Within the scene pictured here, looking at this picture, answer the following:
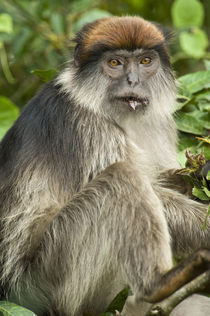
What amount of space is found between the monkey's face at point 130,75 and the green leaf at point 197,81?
557mm

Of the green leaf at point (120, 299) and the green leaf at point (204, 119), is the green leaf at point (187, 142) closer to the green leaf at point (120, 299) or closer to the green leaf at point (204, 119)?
the green leaf at point (204, 119)

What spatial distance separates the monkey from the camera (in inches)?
226

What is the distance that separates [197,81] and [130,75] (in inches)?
38.6

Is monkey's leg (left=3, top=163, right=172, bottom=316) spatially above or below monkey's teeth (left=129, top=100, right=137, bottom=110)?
below

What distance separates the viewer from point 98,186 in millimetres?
5984

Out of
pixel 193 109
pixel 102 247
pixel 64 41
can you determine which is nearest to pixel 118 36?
pixel 193 109

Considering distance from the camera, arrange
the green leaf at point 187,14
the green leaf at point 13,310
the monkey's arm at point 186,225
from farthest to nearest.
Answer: the green leaf at point 187,14, the monkey's arm at point 186,225, the green leaf at point 13,310

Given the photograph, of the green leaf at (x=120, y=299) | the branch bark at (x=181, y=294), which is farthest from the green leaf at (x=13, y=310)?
the branch bark at (x=181, y=294)

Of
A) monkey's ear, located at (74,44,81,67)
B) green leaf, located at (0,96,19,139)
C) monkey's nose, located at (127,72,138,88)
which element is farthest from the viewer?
green leaf, located at (0,96,19,139)

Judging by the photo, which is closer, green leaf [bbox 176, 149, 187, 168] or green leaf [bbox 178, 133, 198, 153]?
green leaf [bbox 176, 149, 187, 168]

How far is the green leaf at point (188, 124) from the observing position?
6840 millimetres

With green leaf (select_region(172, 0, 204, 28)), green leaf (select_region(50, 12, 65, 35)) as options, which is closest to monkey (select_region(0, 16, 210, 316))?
green leaf (select_region(172, 0, 204, 28))

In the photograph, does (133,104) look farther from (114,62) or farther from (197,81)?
(197,81)

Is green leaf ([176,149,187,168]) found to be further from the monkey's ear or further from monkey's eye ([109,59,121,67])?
the monkey's ear
